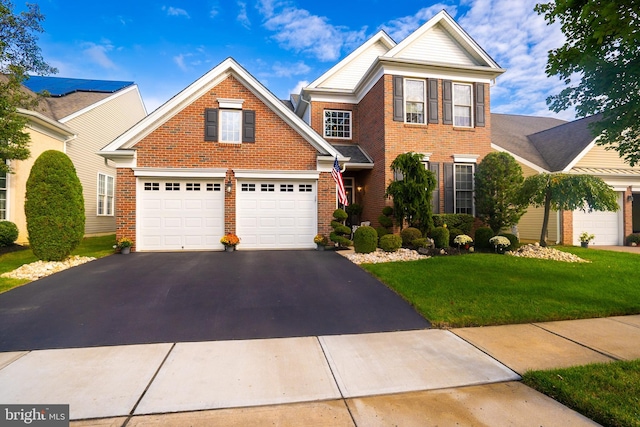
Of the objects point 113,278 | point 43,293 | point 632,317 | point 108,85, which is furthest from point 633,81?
point 108,85

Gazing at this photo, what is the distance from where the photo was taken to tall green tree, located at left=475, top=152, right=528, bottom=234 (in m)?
11.7

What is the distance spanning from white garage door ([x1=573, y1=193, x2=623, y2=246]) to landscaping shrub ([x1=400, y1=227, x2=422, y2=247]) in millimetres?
9095

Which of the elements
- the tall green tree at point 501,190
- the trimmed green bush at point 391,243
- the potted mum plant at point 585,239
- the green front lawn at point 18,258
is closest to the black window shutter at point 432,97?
the tall green tree at point 501,190

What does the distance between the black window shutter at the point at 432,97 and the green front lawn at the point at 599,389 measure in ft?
36.4

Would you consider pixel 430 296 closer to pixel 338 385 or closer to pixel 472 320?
pixel 472 320

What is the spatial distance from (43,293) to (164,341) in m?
3.66

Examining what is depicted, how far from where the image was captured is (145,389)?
2.92 meters

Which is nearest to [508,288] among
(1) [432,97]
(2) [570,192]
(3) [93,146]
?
(2) [570,192]

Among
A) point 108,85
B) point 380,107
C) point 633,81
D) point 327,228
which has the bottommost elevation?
point 327,228

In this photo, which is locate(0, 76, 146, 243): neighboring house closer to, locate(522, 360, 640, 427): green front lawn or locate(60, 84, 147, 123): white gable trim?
locate(60, 84, 147, 123): white gable trim

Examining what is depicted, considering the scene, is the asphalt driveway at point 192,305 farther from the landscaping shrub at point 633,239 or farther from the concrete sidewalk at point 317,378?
the landscaping shrub at point 633,239

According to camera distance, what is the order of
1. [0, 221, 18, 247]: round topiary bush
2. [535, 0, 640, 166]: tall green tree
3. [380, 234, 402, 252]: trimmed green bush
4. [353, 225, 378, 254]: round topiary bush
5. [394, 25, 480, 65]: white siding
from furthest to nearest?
[394, 25, 480, 65]: white siding < [0, 221, 18, 247]: round topiary bush < [380, 234, 402, 252]: trimmed green bush < [353, 225, 378, 254]: round topiary bush < [535, 0, 640, 166]: tall green tree

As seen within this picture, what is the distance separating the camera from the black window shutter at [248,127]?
434 inches

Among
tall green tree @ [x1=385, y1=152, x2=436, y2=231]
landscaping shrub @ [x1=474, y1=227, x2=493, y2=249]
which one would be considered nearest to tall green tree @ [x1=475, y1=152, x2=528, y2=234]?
landscaping shrub @ [x1=474, y1=227, x2=493, y2=249]
